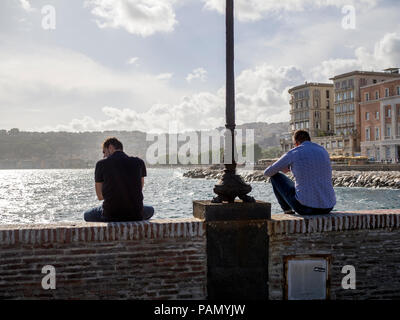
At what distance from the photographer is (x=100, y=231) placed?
511 cm

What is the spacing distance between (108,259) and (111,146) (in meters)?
1.52

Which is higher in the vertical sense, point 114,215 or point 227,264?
point 114,215

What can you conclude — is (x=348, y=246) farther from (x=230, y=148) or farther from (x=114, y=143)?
(x=114, y=143)

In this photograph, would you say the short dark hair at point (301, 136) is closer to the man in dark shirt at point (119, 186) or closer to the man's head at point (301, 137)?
the man's head at point (301, 137)

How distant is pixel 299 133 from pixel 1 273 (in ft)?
12.7

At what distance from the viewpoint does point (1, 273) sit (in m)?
4.90

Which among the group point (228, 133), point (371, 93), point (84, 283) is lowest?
point (84, 283)

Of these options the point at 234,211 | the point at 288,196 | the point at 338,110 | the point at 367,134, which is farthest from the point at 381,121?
the point at 234,211

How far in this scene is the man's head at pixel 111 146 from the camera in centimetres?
600

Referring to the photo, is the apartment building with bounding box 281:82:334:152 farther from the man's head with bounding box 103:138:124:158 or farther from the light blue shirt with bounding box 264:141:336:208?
the man's head with bounding box 103:138:124:158

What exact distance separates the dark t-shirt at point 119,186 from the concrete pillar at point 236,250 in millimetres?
854

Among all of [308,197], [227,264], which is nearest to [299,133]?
[308,197]

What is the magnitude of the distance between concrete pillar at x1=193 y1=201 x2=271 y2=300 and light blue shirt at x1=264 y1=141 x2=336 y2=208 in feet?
2.12
